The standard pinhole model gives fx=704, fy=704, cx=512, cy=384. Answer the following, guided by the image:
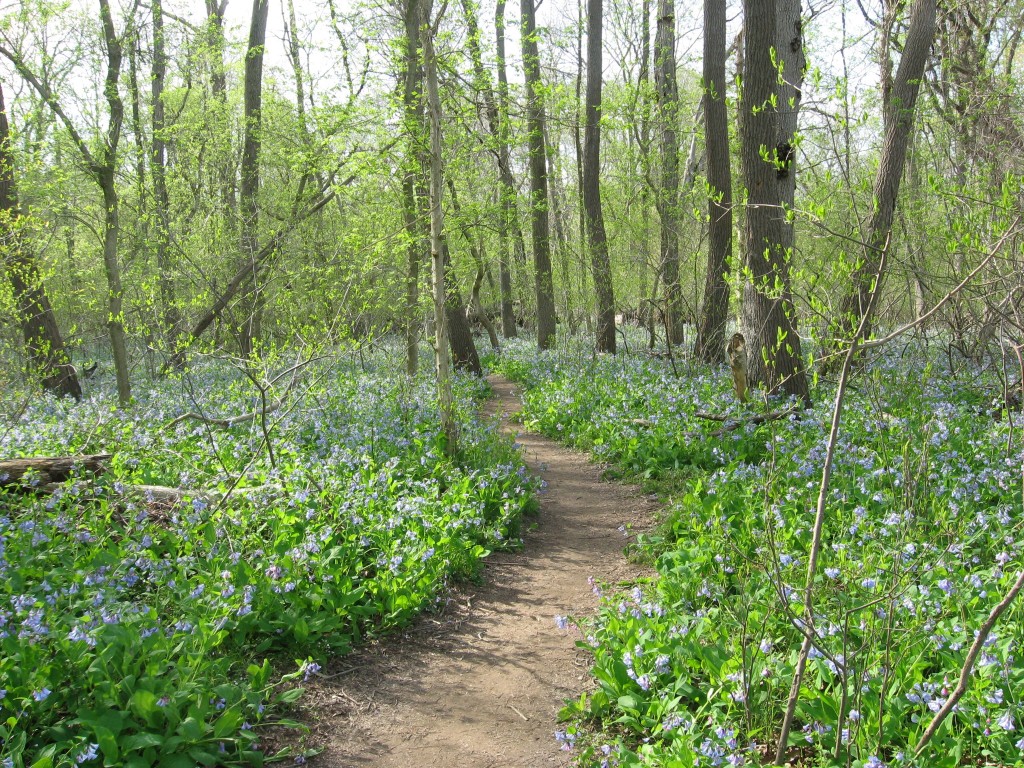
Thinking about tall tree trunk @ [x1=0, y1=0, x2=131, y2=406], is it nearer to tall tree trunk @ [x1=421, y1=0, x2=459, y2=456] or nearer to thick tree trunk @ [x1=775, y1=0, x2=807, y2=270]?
tall tree trunk @ [x1=421, y1=0, x2=459, y2=456]

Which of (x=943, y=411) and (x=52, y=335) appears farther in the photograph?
(x=52, y=335)

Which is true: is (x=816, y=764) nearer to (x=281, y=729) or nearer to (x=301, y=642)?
(x=281, y=729)

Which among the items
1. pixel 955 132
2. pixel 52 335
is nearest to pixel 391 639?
pixel 52 335

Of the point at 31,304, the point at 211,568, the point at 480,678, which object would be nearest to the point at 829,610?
the point at 480,678

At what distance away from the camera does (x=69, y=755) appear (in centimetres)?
234

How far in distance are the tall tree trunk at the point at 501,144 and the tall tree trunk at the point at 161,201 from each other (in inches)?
193

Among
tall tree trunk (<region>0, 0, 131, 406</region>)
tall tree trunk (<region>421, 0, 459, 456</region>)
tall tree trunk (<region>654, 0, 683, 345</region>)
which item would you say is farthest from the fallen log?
tall tree trunk (<region>654, 0, 683, 345</region>)

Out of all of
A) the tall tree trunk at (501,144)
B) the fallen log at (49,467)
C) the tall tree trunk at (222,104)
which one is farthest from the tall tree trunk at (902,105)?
the tall tree trunk at (222,104)

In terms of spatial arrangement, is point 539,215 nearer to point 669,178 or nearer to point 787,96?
point 669,178

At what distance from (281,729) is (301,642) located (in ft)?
1.73

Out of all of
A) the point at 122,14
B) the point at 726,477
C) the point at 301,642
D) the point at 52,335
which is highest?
the point at 122,14

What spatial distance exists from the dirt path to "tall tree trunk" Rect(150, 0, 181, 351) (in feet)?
23.9

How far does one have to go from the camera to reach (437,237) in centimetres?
589

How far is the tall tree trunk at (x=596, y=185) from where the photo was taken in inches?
477
